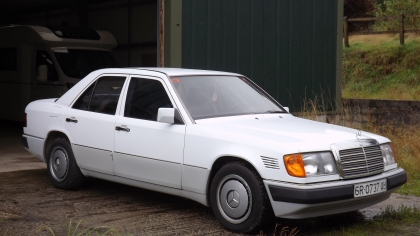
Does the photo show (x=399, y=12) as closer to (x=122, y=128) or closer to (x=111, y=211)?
(x=122, y=128)

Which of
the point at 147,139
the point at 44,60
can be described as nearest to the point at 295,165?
the point at 147,139

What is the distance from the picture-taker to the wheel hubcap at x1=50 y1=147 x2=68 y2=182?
8000mm

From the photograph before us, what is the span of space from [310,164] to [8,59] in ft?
38.7

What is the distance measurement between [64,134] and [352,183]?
367 cm

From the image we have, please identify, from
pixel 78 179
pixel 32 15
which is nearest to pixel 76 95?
pixel 78 179

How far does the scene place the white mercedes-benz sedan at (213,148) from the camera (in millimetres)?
5910

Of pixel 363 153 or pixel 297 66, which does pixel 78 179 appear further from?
pixel 297 66

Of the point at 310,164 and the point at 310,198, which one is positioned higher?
the point at 310,164

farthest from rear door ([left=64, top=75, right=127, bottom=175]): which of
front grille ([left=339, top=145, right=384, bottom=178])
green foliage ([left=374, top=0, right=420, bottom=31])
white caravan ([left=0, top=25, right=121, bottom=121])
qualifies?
green foliage ([left=374, top=0, right=420, bottom=31])

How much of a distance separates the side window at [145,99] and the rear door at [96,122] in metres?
0.19

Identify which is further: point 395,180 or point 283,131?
point 395,180

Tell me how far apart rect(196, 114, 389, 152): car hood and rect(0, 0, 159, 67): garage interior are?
9.31 m

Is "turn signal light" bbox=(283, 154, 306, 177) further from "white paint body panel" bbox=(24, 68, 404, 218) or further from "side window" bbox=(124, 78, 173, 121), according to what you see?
"side window" bbox=(124, 78, 173, 121)

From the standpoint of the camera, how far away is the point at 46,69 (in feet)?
48.0
